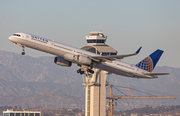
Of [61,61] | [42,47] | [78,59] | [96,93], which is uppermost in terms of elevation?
[42,47]

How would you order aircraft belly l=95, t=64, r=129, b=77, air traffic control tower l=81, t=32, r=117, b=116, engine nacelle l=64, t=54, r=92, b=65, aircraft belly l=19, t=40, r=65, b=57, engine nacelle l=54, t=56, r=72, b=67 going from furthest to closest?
air traffic control tower l=81, t=32, r=117, b=116
aircraft belly l=95, t=64, r=129, b=77
engine nacelle l=54, t=56, r=72, b=67
engine nacelle l=64, t=54, r=92, b=65
aircraft belly l=19, t=40, r=65, b=57

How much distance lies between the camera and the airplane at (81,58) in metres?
89.9

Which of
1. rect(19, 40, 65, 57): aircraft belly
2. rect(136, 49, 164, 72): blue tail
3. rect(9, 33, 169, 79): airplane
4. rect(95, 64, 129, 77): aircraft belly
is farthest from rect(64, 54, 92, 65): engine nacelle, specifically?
rect(136, 49, 164, 72): blue tail

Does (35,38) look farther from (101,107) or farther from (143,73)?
(101,107)

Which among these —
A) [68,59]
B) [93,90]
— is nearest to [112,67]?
[68,59]

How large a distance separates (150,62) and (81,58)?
2936 cm

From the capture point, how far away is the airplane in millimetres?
89875

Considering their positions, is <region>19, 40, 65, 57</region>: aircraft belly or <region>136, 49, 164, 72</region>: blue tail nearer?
<region>19, 40, 65, 57</region>: aircraft belly

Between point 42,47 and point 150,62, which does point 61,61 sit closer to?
point 42,47

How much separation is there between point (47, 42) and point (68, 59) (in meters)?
7.11

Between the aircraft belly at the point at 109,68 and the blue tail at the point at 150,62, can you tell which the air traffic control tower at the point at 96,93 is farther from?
the aircraft belly at the point at 109,68

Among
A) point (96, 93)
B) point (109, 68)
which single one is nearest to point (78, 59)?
point (109, 68)

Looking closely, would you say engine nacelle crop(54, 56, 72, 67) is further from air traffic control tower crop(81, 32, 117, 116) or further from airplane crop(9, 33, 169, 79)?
air traffic control tower crop(81, 32, 117, 116)

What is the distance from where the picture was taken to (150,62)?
376 ft
